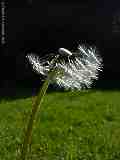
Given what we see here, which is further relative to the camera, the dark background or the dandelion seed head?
the dark background

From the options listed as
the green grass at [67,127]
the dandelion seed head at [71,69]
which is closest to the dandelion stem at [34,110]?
the dandelion seed head at [71,69]

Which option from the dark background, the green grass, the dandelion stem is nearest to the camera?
the dandelion stem

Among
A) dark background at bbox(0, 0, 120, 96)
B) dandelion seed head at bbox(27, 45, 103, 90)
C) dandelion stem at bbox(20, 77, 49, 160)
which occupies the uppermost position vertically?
dark background at bbox(0, 0, 120, 96)

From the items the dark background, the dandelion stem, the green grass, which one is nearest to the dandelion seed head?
the dandelion stem

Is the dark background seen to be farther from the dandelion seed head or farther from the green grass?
the dandelion seed head

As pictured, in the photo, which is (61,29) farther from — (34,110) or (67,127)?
(34,110)

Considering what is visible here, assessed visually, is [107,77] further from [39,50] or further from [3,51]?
[3,51]
